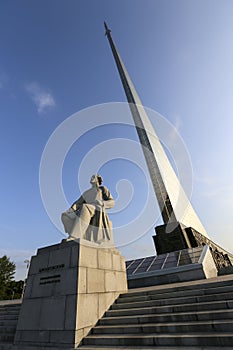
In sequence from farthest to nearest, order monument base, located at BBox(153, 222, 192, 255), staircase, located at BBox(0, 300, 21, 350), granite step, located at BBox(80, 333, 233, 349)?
monument base, located at BBox(153, 222, 192, 255), staircase, located at BBox(0, 300, 21, 350), granite step, located at BBox(80, 333, 233, 349)

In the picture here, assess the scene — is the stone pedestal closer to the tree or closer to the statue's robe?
the statue's robe

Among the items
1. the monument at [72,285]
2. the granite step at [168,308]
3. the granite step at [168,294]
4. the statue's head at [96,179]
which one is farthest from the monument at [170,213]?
the granite step at [168,308]

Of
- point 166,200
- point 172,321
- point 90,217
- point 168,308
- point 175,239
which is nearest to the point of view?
point 172,321

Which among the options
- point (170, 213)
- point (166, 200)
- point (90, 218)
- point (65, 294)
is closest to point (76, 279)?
point (65, 294)

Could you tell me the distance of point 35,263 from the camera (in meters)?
5.93

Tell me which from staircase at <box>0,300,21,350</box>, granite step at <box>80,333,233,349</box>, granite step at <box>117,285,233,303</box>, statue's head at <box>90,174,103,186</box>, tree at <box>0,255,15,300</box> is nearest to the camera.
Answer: granite step at <box>80,333,233,349</box>

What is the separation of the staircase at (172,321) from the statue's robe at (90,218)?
2133mm

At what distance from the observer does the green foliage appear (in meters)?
43.0

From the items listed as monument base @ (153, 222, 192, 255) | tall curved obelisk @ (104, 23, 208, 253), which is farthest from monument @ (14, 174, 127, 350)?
tall curved obelisk @ (104, 23, 208, 253)

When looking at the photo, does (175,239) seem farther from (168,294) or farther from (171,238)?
(168,294)

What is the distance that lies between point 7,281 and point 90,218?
49.6 m

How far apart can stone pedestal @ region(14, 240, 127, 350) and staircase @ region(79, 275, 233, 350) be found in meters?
0.35

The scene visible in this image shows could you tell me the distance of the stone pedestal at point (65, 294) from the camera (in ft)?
14.7

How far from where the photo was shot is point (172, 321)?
4.02m
